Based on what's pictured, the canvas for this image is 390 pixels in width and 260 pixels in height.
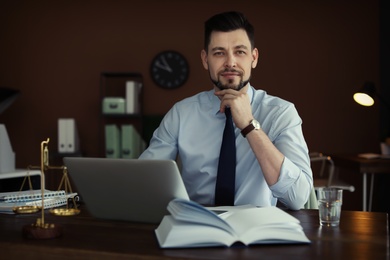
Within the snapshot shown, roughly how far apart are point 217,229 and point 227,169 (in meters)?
0.69

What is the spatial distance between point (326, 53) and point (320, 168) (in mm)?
1134

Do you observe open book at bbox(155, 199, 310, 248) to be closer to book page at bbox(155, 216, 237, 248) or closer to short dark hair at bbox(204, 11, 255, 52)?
book page at bbox(155, 216, 237, 248)

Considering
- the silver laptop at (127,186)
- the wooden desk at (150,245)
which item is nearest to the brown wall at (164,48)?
the wooden desk at (150,245)

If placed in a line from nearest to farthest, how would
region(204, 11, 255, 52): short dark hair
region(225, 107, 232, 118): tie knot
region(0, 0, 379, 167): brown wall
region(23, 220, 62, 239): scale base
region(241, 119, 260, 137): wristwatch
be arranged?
region(23, 220, 62, 239): scale base, region(241, 119, 260, 137): wristwatch, region(225, 107, 232, 118): tie knot, region(204, 11, 255, 52): short dark hair, region(0, 0, 379, 167): brown wall

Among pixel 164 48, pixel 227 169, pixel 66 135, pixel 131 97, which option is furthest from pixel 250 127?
pixel 164 48

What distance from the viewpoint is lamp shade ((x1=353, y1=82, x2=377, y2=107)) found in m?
4.13

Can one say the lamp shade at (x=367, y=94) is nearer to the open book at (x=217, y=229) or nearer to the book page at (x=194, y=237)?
the open book at (x=217, y=229)

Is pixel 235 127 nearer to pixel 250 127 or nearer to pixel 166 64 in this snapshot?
pixel 250 127

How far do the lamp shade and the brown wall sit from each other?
63 cm

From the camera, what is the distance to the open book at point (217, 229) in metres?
0.99

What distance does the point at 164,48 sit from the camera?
514cm

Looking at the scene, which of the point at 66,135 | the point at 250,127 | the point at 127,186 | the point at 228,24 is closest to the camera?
the point at 127,186

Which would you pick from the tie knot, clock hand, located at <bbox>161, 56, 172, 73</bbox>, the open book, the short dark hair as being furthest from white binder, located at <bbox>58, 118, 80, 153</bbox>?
the open book

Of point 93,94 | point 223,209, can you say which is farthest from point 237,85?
point 93,94
